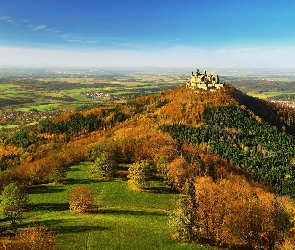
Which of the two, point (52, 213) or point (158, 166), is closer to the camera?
point (52, 213)

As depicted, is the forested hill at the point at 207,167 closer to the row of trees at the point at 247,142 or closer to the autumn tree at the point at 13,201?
the row of trees at the point at 247,142

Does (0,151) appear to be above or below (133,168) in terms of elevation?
below

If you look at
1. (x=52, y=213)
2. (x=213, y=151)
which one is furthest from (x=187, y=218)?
(x=213, y=151)

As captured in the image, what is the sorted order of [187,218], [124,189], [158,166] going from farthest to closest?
[158,166]
[124,189]
[187,218]

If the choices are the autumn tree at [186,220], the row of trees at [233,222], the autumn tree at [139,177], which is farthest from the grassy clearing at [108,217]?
the row of trees at [233,222]

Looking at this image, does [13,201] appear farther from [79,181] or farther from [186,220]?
[186,220]

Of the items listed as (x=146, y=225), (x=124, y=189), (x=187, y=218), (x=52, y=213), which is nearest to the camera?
(x=187, y=218)

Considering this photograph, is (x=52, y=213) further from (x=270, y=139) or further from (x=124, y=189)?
(x=270, y=139)

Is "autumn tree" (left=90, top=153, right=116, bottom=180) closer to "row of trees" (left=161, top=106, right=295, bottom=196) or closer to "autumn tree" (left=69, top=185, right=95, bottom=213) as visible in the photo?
"autumn tree" (left=69, top=185, right=95, bottom=213)

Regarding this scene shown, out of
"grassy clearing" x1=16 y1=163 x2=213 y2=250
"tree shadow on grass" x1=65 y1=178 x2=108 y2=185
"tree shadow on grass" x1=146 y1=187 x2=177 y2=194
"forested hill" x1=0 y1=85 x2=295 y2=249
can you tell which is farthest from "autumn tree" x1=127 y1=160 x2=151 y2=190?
"tree shadow on grass" x1=65 y1=178 x2=108 y2=185
